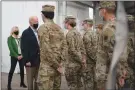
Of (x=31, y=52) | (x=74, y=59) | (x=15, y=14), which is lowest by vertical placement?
(x=74, y=59)

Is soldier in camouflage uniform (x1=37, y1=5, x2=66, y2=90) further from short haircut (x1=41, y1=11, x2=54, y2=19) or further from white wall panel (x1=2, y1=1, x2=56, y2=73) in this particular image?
white wall panel (x1=2, y1=1, x2=56, y2=73)

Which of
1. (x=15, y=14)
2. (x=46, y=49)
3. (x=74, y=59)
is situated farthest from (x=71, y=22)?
(x=15, y=14)

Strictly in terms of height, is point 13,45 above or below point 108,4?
below

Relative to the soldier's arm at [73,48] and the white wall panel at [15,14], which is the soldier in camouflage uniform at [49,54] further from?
the white wall panel at [15,14]

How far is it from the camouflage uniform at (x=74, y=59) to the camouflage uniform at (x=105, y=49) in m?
2.16

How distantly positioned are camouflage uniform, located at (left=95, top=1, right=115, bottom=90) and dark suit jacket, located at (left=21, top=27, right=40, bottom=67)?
7.18 feet

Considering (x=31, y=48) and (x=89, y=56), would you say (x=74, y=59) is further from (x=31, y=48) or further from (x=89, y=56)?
(x=31, y=48)

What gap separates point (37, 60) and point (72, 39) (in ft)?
2.70

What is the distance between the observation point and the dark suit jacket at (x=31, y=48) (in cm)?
701

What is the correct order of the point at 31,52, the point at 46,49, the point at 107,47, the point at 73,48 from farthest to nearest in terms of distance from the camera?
the point at 73,48
the point at 31,52
the point at 46,49
the point at 107,47

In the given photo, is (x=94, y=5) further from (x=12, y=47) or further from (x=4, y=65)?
(x=12, y=47)

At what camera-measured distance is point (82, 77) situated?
7.81 meters

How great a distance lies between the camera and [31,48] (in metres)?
7.05

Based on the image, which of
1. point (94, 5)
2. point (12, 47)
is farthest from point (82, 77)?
point (94, 5)
